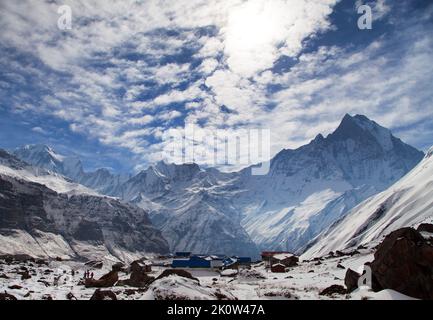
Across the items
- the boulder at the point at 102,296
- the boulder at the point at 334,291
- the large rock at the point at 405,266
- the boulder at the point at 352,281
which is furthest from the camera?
the boulder at the point at 334,291

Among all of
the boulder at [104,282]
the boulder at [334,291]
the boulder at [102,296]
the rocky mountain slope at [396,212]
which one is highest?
the rocky mountain slope at [396,212]

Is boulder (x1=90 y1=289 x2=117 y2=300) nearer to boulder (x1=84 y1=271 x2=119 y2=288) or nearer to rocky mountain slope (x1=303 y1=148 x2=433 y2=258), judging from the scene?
boulder (x1=84 y1=271 x2=119 y2=288)

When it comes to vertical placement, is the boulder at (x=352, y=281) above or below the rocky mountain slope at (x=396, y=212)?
below

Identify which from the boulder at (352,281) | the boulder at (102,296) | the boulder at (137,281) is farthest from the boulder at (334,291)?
the boulder at (137,281)

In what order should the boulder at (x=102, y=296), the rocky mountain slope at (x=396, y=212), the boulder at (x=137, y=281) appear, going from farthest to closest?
the rocky mountain slope at (x=396, y=212), the boulder at (x=137, y=281), the boulder at (x=102, y=296)

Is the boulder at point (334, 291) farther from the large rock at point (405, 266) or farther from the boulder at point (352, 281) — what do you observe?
the large rock at point (405, 266)

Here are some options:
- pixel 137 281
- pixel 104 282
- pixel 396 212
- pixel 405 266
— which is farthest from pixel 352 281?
pixel 396 212

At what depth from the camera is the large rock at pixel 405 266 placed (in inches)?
859

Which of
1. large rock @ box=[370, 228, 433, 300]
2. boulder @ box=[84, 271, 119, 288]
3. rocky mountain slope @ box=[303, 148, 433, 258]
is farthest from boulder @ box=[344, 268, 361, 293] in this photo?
rocky mountain slope @ box=[303, 148, 433, 258]

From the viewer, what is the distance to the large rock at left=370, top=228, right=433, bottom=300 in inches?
859
